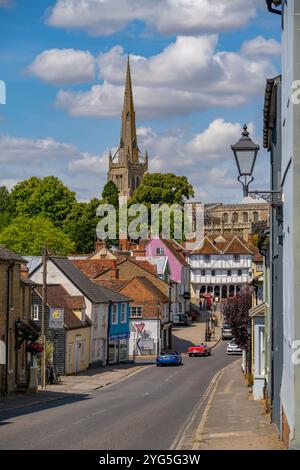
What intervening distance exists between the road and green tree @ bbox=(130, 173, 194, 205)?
92607mm

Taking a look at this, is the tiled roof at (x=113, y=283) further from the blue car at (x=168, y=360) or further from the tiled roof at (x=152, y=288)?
the blue car at (x=168, y=360)

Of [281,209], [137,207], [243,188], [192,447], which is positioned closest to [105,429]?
[192,447]

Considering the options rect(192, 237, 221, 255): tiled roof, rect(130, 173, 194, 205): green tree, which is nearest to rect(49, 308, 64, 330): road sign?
rect(192, 237, 221, 255): tiled roof

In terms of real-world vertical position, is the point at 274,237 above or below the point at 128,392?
above

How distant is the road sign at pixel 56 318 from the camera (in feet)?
175

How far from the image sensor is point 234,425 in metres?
27.5

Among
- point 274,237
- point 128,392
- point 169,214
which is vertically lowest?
point 128,392

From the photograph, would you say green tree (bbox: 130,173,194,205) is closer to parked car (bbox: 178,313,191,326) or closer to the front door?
parked car (bbox: 178,313,191,326)

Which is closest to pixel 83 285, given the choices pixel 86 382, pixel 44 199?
pixel 86 382

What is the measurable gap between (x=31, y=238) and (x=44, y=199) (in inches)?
1115

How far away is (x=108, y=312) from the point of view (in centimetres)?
6825

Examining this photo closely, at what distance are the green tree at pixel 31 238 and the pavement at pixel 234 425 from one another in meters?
66.3

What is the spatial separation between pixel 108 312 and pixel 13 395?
27.0 metres
